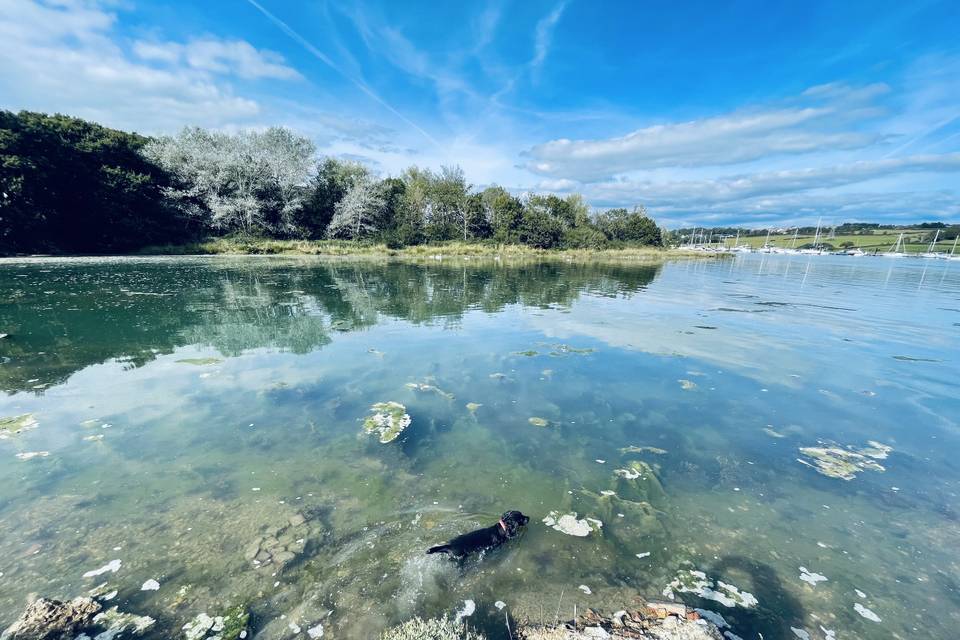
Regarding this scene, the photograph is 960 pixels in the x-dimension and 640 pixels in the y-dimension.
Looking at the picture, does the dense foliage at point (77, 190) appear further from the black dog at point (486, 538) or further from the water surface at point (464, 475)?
the black dog at point (486, 538)

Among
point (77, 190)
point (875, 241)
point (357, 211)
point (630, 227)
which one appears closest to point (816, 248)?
point (875, 241)

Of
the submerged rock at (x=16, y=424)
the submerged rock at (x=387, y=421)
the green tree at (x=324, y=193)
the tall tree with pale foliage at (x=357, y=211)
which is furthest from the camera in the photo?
the green tree at (x=324, y=193)

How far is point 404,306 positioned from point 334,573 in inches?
525

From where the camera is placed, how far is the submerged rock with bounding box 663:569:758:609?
3.31 m

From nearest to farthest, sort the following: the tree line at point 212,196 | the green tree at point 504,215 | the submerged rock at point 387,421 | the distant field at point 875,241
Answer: the submerged rock at point 387,421, the tree line at point 212,196, the green tree at point 504,215, the distant field at point 875,241

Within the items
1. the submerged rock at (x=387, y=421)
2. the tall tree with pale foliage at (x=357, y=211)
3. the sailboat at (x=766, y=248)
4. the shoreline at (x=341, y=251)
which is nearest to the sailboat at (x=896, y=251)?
the sailboat at (x=766, y=248)

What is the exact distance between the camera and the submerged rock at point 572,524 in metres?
4.09

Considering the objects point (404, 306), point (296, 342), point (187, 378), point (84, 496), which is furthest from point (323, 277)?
point (84, 496)

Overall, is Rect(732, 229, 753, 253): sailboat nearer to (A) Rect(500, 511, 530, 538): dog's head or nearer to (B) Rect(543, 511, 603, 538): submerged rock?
(B) Rect(543, 511, 603, 538): submerged rock

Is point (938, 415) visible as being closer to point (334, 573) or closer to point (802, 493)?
point (802, 493)

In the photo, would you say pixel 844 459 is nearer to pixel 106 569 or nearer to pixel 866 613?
pixel 866 613

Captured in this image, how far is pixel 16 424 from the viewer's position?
5773 mm

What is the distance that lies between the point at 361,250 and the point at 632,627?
170ft

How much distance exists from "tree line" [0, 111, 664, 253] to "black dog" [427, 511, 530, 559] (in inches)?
1789
